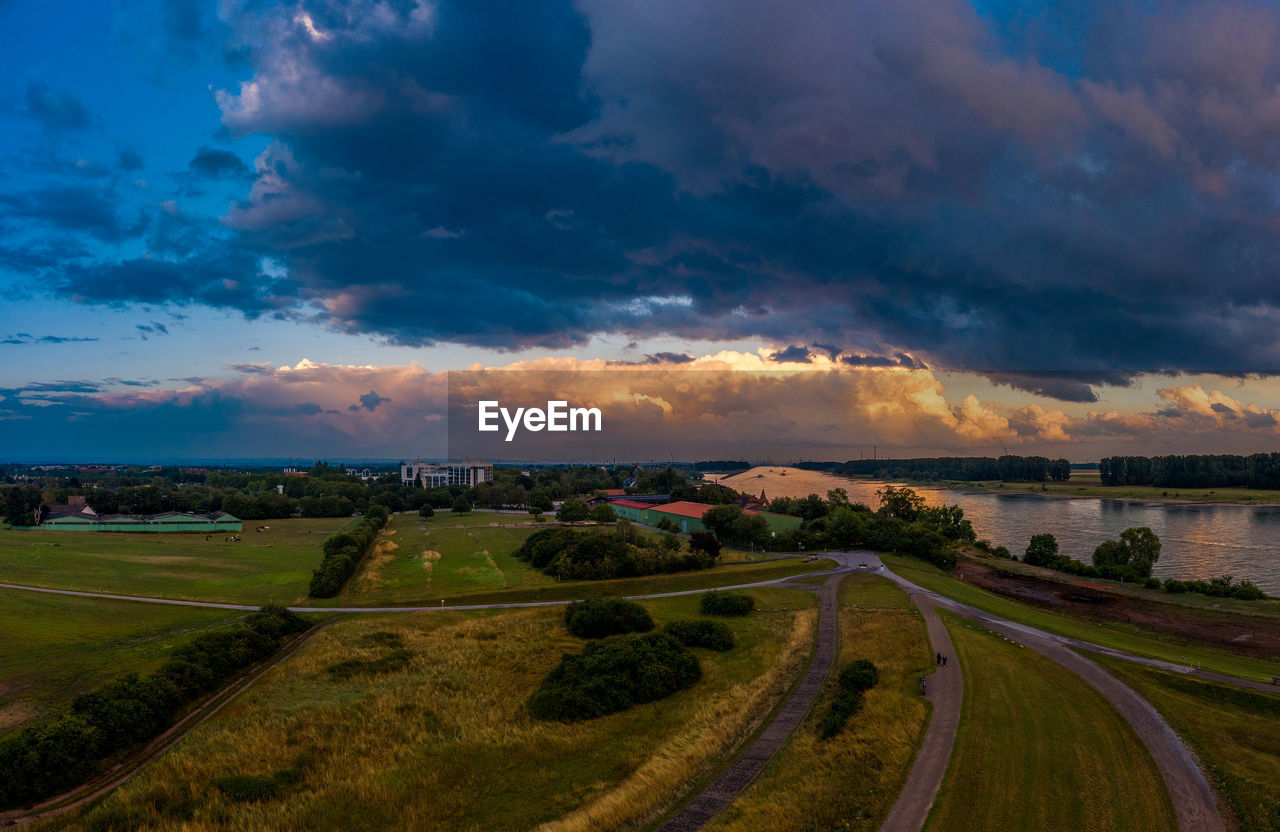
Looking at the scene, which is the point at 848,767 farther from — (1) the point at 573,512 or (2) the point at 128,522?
(2) the point at 128,522

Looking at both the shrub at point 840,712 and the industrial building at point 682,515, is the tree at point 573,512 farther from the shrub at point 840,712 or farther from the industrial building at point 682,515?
the shrub at point 840,712

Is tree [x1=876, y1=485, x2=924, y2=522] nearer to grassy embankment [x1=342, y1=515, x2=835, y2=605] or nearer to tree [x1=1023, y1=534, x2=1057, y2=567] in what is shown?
tree [x1=1023, y1=534, x2=1057, y2=567]

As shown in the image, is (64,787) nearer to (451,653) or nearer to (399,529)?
(451,653)

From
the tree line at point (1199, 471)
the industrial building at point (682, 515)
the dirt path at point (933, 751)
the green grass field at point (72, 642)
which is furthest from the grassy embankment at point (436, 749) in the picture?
the tree line at point (1199, 471)

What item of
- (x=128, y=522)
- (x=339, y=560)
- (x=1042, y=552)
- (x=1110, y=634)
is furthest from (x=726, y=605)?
(x=128, y=522)

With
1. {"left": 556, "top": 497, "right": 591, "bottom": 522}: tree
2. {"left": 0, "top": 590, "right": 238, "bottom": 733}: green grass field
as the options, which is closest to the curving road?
{"left": 0, "top": 590, "right": 238, "bottom": 733}: green grass field

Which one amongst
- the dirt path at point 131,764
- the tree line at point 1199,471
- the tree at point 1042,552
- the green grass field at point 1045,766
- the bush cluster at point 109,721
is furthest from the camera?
the tree line at point 1199,471

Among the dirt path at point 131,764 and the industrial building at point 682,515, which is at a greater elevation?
the industrial building at point 682,515
